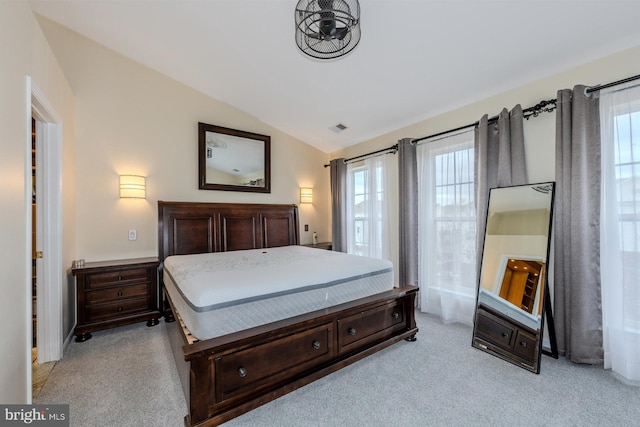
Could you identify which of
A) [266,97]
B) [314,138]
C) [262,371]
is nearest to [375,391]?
[262,371]

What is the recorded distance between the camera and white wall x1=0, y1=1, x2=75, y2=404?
1486mm

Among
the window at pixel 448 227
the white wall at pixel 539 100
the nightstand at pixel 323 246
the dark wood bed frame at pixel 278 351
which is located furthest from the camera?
the nightstand at pixel 323 246

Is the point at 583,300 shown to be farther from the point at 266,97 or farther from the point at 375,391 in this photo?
the point at 266,97

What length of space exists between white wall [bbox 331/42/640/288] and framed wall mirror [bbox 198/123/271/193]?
8.79 feet

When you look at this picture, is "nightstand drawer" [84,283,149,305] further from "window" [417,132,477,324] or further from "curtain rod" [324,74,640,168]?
"curtain rod" [324,74,640,168]

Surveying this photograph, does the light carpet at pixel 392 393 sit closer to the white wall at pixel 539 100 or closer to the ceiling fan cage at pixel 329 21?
the white wall at pixel 539 100

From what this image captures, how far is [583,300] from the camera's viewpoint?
2.29m

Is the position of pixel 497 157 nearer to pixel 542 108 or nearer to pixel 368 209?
pixel 542 108

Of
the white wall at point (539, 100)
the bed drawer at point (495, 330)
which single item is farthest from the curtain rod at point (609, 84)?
the bed drawer at point (495, 330)

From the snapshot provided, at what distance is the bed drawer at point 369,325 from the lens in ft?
7.63

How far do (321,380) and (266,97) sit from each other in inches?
138

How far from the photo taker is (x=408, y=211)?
3693 mm

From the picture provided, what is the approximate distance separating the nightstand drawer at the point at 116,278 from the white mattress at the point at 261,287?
581 mm

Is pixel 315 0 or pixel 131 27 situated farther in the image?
pixel 131 27
